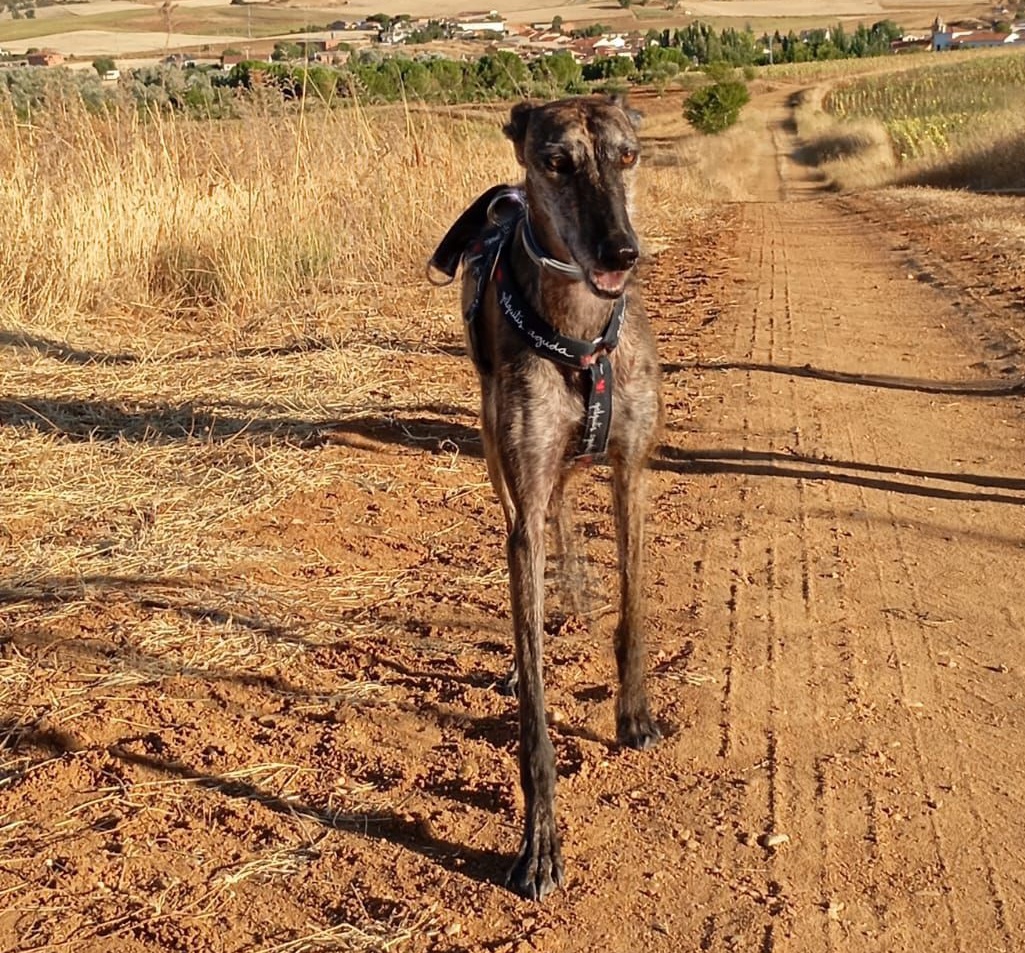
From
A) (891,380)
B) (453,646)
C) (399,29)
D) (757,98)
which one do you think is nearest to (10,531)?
(453,646)

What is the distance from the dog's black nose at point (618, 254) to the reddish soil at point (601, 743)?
4.72 feet

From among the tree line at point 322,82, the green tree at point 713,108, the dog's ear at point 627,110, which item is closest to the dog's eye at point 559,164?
the dog's ear at point 627,110

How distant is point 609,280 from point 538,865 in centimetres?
151

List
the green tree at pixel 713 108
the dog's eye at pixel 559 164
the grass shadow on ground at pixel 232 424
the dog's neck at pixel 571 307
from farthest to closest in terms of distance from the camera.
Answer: the green tree at pixel 713 108 < the grass shadow on ground at pixel 232 424 < the dog's neck at pixel 571 307 < the dog's eye at pixel 559 164

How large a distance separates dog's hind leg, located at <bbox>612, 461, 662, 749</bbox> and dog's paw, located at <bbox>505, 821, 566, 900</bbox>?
25.1 inches

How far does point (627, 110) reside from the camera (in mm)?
3818

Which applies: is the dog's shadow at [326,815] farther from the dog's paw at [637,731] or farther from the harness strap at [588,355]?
the harness strap at [588,355]

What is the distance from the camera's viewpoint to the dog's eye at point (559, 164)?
3279 millimetres

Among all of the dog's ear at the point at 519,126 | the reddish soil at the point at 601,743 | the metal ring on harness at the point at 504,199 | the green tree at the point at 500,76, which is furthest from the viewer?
the green tree at the point at 500,76

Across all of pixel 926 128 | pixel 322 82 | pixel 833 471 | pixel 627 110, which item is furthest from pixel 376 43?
pixel 926 128

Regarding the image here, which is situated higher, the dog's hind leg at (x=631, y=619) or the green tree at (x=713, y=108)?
the dog's hind leg at (x=631, y=619)

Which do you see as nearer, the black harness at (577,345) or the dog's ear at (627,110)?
the black harness at (577,345)

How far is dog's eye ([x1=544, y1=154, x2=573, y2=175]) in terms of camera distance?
328 centimetres

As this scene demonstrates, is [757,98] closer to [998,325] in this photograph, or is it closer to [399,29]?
[399,29]
